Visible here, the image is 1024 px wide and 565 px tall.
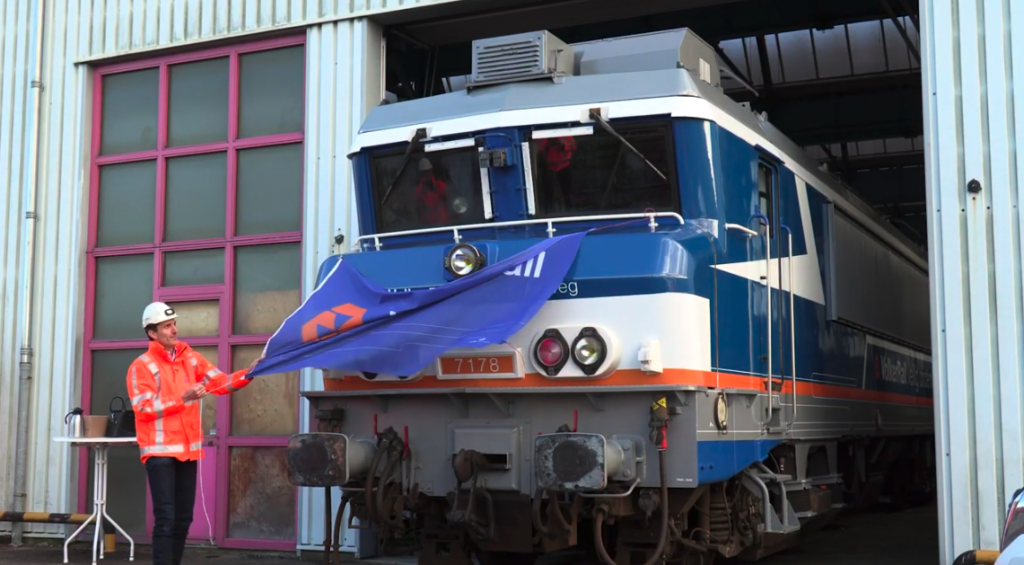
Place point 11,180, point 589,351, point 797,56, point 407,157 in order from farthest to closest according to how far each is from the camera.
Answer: point 797,56
point 11,180
point 407,157
point 589,351

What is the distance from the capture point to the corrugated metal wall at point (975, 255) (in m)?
8.50

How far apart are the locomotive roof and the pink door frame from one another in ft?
10.3

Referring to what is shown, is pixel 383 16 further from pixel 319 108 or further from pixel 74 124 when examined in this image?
pixel 74 124

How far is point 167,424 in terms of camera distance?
7.56 metres

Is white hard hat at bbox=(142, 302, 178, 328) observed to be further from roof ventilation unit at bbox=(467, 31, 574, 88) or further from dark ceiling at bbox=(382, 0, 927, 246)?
dark ceiling at bbox=(382, 0, 927, 246)

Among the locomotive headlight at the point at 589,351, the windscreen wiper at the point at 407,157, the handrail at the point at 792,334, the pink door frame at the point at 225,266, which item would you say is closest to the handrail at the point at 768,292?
the handrail at the point at 792,334

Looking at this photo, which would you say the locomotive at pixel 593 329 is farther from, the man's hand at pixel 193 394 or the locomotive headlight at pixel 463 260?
the man's hand at pixel 193 394

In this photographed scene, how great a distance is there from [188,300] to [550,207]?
17.5ft

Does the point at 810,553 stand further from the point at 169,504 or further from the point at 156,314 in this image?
the point at 156,314

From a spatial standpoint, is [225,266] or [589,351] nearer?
[589,351]

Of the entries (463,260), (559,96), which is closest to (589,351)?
(463,260)

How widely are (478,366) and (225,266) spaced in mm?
5065

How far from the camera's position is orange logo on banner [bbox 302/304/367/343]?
25.3 ft

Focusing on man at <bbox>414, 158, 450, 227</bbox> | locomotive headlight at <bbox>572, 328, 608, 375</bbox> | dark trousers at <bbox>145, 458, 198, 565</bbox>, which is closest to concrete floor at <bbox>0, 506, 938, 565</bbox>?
dark trousers at <bbox>145, 458, 198, 565</bbox>
